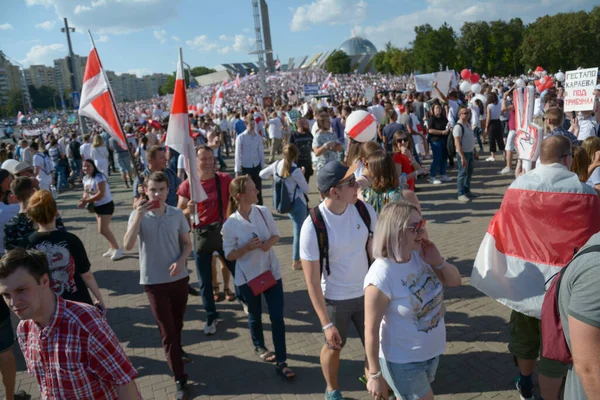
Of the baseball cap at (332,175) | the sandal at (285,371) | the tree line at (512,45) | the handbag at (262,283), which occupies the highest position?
the tree line at (512,45)

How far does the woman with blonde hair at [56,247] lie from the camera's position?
139 inches

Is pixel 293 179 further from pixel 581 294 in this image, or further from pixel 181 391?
pixel 581 294

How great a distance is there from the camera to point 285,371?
4.05m

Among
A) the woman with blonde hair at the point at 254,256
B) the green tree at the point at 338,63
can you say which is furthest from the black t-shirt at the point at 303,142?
the green tree at the point at 338,63

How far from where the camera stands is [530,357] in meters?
3.26

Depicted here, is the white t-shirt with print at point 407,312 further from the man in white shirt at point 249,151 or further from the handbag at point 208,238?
the man in white shirt at point 249,151

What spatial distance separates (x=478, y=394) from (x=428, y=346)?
4.77ft

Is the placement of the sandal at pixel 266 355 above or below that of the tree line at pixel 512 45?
below

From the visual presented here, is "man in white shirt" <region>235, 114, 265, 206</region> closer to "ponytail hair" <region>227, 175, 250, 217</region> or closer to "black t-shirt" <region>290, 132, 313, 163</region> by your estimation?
"black t-shirt" <region>290, 132, 313, 163</region>

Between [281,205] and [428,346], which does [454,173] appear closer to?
[281,205]

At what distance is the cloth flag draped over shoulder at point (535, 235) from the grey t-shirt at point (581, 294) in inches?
51.5

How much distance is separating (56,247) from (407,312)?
274 cm

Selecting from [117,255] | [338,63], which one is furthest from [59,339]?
[338,63]

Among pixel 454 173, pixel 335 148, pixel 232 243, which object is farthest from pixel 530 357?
pixel 454 173
